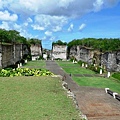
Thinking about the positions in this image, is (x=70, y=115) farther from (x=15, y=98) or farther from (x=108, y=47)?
(x=108, y=47)

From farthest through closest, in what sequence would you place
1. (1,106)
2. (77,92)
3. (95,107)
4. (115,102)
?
(77,92)
(115,102)
(95,107)
(1,106)

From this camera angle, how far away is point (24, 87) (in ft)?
46.2

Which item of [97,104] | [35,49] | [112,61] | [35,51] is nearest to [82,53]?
[112,61]

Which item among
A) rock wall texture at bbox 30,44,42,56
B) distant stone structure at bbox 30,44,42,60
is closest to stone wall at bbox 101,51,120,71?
distant stone structure at bbox 30,44,42,60

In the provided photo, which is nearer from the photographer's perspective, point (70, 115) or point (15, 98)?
point (70, 115)

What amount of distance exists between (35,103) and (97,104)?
6005mm

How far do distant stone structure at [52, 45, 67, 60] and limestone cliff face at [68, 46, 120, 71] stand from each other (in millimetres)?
7967

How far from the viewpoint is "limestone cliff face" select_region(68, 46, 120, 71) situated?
3091 centimetres

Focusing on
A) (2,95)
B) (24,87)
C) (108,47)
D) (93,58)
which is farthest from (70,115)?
(93,58)

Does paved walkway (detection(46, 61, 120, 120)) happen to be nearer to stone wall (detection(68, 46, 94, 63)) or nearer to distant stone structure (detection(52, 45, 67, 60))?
stone wall (detection(68, 46, 94, 63))

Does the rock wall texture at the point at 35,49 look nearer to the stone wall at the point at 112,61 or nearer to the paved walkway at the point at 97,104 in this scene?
the stone wall at the point at 112,61

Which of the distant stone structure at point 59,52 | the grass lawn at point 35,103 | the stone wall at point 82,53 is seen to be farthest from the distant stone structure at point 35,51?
the grass lawn at point 35,103

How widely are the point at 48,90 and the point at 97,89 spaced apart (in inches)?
323

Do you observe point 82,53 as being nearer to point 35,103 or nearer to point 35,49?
point 35,49
